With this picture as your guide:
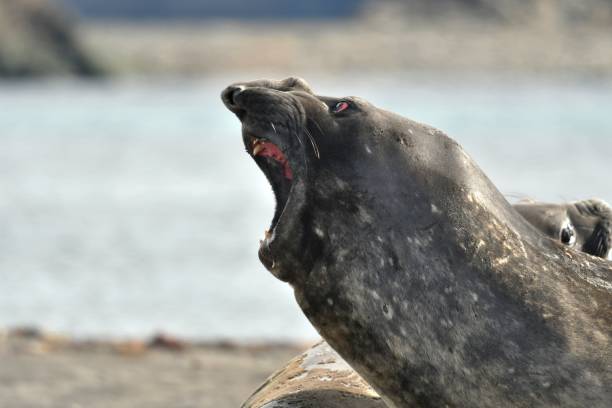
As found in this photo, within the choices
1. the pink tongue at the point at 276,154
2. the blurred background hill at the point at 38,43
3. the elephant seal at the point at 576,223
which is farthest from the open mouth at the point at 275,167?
the blurred background hill at the point at 38,43

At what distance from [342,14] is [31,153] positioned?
7151 cm

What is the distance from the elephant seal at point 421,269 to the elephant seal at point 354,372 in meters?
0.42

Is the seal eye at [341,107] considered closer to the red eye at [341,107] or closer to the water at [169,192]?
the red eye at [341,107]

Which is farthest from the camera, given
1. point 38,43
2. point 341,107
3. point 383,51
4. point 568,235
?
point 383,51

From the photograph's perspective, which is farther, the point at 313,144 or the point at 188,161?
the point at 188,161

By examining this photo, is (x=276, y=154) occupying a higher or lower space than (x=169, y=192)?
lower

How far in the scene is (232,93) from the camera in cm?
349

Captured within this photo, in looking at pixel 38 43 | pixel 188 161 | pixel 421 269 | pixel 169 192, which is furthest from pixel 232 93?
pixel 38 43

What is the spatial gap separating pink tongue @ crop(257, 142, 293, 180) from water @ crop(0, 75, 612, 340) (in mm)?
972

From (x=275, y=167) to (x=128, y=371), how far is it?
13.2 feet

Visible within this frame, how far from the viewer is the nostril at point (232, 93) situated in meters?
3.48

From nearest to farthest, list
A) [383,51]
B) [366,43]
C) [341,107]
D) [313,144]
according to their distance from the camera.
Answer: [313,144], [341,107], [383,51], [366,43]

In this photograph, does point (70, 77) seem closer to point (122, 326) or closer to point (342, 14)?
point (122, 326)

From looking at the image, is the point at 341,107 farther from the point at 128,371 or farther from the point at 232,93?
the point at 128,371
